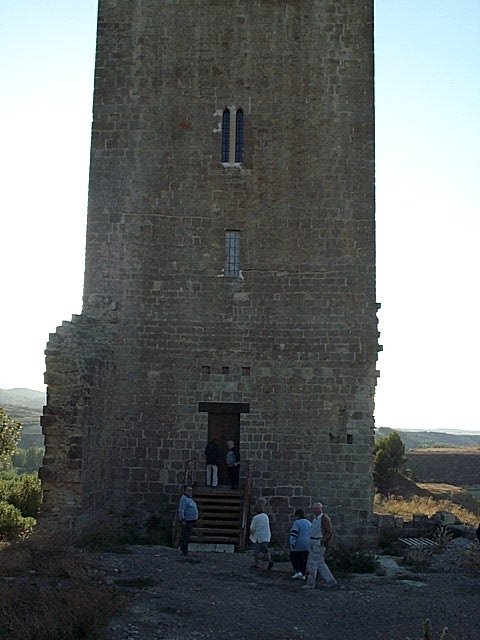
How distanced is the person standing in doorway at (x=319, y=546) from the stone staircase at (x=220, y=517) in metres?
3.17

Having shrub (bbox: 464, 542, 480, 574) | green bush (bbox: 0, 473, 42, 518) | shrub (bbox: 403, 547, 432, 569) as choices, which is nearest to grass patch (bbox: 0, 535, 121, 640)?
shrub (bbox: 403, 547, 432, 569)

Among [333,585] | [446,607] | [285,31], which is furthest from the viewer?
[285,31]

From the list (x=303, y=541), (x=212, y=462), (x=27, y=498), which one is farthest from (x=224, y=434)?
(x=27, y=498)

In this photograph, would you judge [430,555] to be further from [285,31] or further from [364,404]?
[285,31]

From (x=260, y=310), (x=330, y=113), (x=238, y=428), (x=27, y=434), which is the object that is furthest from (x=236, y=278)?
(x=27, y=434)

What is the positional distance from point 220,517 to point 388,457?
77.3 feet

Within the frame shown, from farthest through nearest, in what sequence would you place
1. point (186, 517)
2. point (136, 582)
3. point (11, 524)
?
point (11, 524)
point (186, 517)
point (136, 582)

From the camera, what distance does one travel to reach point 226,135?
18203mm

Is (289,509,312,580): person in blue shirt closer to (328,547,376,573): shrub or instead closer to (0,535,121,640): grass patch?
→ (328,547,376,573): shrub

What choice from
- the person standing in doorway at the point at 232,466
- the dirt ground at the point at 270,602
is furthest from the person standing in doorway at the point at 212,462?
the dirt ground at the point at 270,602

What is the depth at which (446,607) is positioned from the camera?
1038 cm

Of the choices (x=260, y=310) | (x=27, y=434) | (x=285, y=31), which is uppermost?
(x=285, y=31)

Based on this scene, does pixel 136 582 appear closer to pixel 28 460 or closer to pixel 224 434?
pixel 224 434

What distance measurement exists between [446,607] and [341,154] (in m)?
11.1
